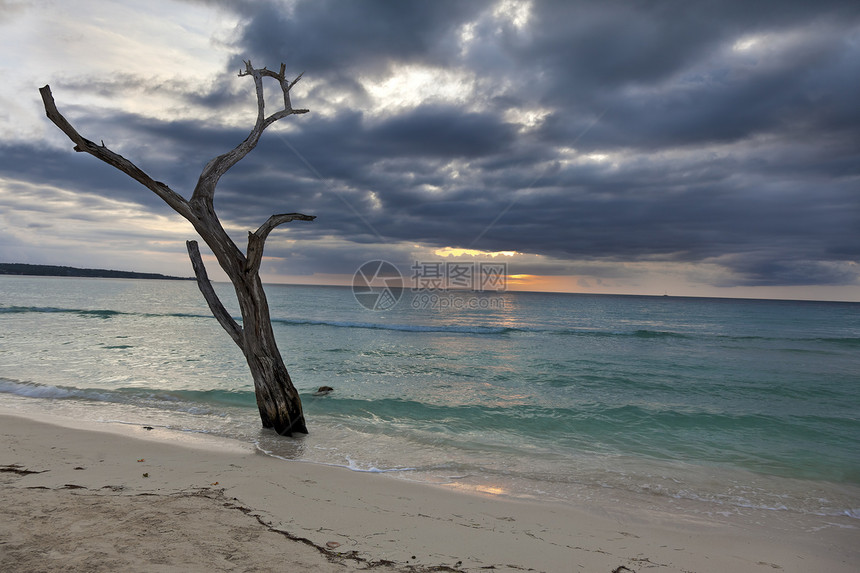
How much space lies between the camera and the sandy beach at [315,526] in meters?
3.46

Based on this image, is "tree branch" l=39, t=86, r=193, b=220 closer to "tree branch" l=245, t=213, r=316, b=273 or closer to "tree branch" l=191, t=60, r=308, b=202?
"tree branch" l=191, t=60, r=308, b=202

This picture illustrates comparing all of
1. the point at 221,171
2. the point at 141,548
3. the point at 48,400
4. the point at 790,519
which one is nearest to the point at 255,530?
the point at 141,548

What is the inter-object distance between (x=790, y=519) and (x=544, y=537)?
3523 millimetres

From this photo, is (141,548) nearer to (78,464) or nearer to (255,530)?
(255,530)

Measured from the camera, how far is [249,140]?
712 cm

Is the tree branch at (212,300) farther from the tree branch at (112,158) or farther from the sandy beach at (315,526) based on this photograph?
the sandy beach at (315,526)

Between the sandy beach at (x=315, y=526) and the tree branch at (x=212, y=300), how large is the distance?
6.24 ft

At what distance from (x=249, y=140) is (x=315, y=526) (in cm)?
571

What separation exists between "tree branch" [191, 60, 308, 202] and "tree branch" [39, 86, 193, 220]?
240mm

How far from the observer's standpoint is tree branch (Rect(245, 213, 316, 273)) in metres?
6.74

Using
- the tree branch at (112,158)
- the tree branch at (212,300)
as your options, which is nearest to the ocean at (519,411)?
the tree branch at (212,300)

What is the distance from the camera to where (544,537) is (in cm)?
433

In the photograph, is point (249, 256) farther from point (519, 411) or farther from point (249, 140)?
point (519, 411)

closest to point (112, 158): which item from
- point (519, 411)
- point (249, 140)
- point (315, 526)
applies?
point (249, 140)
